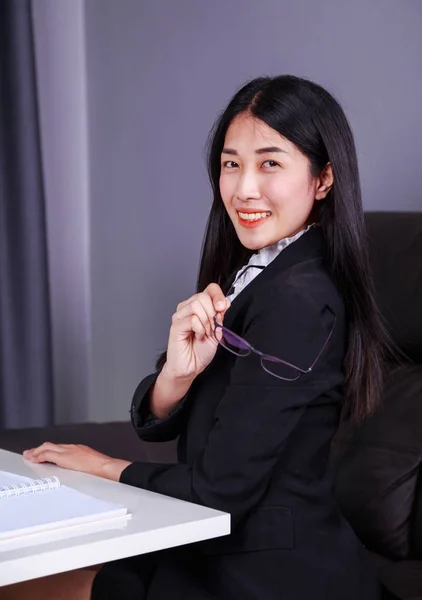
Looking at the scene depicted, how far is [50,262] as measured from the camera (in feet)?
10.5

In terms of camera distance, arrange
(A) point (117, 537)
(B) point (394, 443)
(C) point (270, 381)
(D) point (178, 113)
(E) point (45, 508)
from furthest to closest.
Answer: (D) point (178, 113), (B) point (394, 443), (C) point (270, 381), (E) point (45, 508), (A) point (117, 537)

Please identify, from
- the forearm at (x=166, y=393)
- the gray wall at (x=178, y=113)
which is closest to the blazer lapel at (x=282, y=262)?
the forearm at (x=166, y=393)

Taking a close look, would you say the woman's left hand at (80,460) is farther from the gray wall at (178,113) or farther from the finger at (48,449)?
the gray wall at (178,113)

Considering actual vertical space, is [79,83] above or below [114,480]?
above

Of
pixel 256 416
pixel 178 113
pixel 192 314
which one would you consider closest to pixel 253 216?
pixel 192 314

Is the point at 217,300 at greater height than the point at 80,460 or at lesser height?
greater

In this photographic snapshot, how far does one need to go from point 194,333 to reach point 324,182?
302 millimetres

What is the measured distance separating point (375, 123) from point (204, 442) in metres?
1.23

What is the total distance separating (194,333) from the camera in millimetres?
1281

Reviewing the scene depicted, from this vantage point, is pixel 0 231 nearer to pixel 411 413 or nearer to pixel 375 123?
pixel 375 123

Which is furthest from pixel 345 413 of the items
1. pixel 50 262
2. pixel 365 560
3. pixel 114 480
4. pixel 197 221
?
pixel 50 262

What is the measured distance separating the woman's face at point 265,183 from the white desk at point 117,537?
1.36ft

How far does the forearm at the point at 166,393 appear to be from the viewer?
1352 millimetres

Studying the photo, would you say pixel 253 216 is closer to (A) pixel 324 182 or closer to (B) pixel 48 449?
(A) pixel 324 182
